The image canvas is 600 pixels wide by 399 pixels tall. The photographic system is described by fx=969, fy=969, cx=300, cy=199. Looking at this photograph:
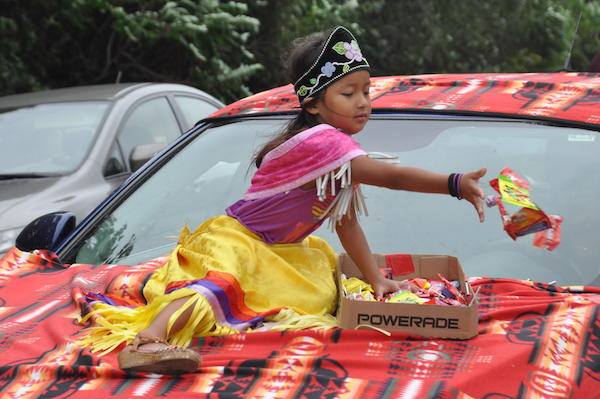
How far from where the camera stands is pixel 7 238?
483 centimetres

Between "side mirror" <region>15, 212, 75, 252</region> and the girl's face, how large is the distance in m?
1.15

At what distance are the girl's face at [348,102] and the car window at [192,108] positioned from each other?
4302 millimetres

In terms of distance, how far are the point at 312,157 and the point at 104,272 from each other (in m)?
0.81

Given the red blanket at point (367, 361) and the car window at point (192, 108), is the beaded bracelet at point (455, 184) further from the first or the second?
the car window at point (192, 108)

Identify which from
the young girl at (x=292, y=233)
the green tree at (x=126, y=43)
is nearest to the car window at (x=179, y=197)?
the young girl at (x=292, y=233)

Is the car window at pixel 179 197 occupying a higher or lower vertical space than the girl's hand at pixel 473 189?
lower

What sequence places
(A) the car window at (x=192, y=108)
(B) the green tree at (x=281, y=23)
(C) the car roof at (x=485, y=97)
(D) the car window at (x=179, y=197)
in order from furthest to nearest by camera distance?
(B) the green tree at (x=281, y=23) → (A) the car window at (x=192, y=108) → (D) the car window at (x=179, y=197) → (C) the car roof at (x=485, y=97)

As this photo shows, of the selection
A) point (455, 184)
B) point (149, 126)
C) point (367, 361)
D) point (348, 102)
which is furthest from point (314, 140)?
point (149, 126)

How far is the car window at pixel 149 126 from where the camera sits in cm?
612

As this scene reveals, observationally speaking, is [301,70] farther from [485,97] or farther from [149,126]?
[149,126]

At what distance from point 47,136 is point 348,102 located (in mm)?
3661

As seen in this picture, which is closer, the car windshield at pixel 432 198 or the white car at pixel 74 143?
the car windshield at pixel 432 198

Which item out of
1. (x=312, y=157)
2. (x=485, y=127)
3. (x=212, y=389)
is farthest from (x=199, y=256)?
(x=485, y=127)

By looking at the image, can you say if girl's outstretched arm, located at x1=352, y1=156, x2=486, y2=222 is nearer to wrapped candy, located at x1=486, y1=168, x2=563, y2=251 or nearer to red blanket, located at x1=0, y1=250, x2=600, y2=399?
wrapped candy, located at x1=486, y1=168, x2=563, y2=251
